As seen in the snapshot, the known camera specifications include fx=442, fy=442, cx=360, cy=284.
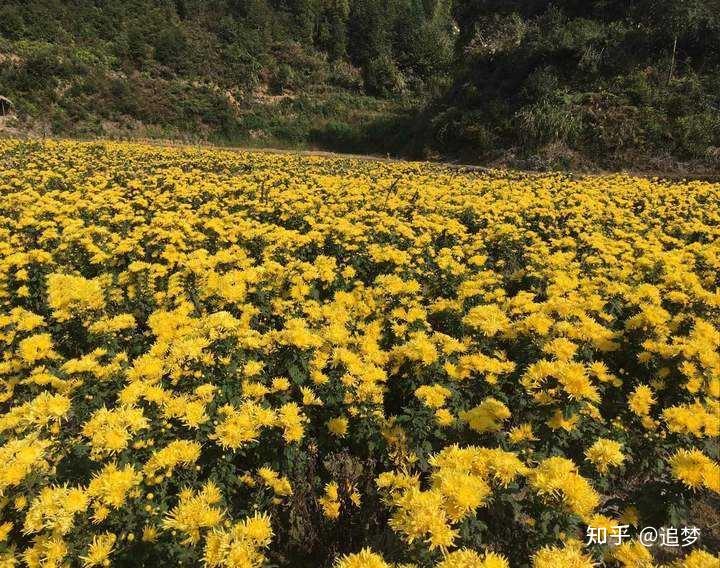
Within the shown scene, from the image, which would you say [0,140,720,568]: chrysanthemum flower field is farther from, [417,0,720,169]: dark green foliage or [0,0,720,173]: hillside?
[0,0,720,173]: hillside

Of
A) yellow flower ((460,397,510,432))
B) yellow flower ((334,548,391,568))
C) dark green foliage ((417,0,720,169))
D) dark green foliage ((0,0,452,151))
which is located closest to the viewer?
yellow flower ((334,548,391,568))

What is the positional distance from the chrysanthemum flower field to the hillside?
20.8 metres

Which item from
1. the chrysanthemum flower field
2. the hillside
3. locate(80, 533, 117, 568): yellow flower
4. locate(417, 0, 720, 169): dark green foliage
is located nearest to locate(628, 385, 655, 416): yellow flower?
the chrysanthemum flower field

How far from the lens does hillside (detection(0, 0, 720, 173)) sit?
80.9 feet

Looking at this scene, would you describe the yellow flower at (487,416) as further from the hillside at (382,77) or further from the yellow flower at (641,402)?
the hillside at (382,77)

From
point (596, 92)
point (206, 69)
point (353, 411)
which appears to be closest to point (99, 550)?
point (353, 411)

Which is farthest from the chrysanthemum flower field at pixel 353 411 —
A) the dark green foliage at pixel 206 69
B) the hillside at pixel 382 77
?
the dark green foliage at pixel 206 69

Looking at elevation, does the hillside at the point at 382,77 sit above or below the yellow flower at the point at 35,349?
above

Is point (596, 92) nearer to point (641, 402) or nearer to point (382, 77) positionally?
point (641, 402)

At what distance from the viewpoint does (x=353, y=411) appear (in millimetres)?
3611

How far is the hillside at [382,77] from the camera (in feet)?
80.9

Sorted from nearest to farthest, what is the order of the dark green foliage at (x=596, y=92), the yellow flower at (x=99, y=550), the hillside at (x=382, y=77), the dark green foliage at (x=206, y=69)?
the yellow flower at (x=99, y=550), the dark green foliage at (x=596, y=92), the hillside at (x=382, y=77), the dark green foliage at (x=206, y=69)

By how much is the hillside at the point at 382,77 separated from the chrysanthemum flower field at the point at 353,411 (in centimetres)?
2076

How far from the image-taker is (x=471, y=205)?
Answer: 10.9m
